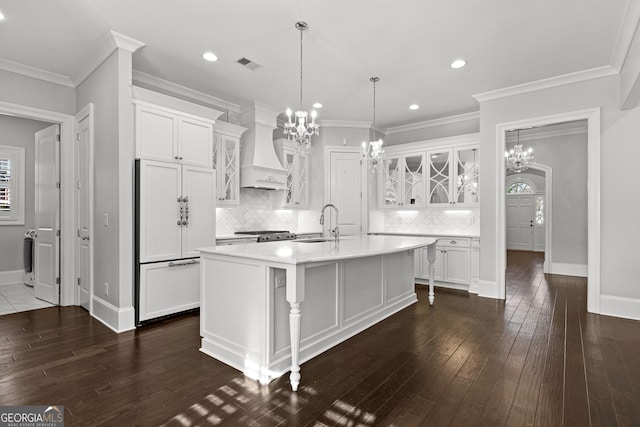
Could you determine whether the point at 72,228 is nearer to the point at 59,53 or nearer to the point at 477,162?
the point at 59,53

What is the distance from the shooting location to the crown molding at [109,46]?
316 centimetres

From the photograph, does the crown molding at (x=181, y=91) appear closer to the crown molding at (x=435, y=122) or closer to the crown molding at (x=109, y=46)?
the crown molding at (x=109, y=46)

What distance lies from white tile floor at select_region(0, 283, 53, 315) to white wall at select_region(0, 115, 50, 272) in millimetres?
503

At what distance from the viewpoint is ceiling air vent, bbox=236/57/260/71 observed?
3678mm

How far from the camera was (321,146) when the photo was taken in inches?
236

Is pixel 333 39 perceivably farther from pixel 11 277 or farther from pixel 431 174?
pixel 11 277

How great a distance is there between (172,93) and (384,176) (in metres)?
3.91

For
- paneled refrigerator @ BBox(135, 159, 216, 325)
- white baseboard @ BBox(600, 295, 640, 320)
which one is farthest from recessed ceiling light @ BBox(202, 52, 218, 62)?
white baseboard @ BBox(600, 295, 640, 320)

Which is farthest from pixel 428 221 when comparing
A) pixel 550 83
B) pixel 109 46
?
pixel 109 46

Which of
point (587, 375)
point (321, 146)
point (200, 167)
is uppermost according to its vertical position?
point (321, 146)

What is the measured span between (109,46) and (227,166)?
193cm

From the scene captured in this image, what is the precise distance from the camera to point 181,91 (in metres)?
4.43

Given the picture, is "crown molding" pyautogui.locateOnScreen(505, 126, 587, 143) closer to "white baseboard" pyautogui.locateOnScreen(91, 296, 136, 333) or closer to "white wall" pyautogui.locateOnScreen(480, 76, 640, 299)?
"white wall" pyautogui.locateOnScreen(480, 76, 640, 299)

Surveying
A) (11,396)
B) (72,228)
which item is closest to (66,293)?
(72,228)
